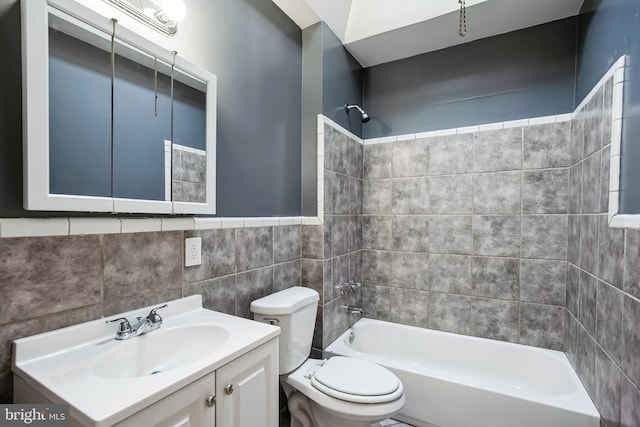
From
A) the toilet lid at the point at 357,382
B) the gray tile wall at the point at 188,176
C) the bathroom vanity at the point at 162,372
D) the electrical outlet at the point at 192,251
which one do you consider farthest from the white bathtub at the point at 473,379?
the gray tile wall at the point at 188,176

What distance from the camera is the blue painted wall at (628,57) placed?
114 centimetres

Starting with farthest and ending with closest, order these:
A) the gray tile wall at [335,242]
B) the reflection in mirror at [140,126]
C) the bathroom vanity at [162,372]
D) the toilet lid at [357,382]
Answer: the gray tile wall at [335,242] < the toilet lid at [357,382] < the reflection in mirror at [140,126] < the bathroom vanity at [162,372]

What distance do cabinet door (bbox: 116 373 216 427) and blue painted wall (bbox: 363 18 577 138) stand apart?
89.7 inches

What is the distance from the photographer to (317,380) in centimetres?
156

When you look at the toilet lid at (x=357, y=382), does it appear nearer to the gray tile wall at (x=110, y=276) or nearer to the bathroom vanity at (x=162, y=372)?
the bathroom vanity at (x=162, y=372)

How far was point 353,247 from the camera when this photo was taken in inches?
97.3

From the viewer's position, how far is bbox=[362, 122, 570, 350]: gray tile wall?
6.69 feet

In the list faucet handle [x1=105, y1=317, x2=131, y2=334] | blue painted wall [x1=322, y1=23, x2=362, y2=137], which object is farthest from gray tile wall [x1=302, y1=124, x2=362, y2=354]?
faucet handle [x1=105, y1=317, x2=131, y2=334]

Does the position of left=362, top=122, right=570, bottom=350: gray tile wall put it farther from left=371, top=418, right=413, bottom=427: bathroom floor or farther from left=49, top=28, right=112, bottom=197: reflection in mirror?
left=49, top=28, right=112, bottom=197: reflection in mirror

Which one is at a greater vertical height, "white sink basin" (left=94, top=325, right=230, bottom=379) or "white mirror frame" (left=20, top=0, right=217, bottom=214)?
"white mirror frame" (left=20, top=0, right=217, bottom=214)

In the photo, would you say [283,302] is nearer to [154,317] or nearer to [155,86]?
[154,317]

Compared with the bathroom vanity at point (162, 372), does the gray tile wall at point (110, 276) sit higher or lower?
higher

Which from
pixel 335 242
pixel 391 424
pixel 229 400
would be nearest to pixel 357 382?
pixel 391 424

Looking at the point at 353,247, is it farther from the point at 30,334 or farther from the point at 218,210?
the point at 30,334
